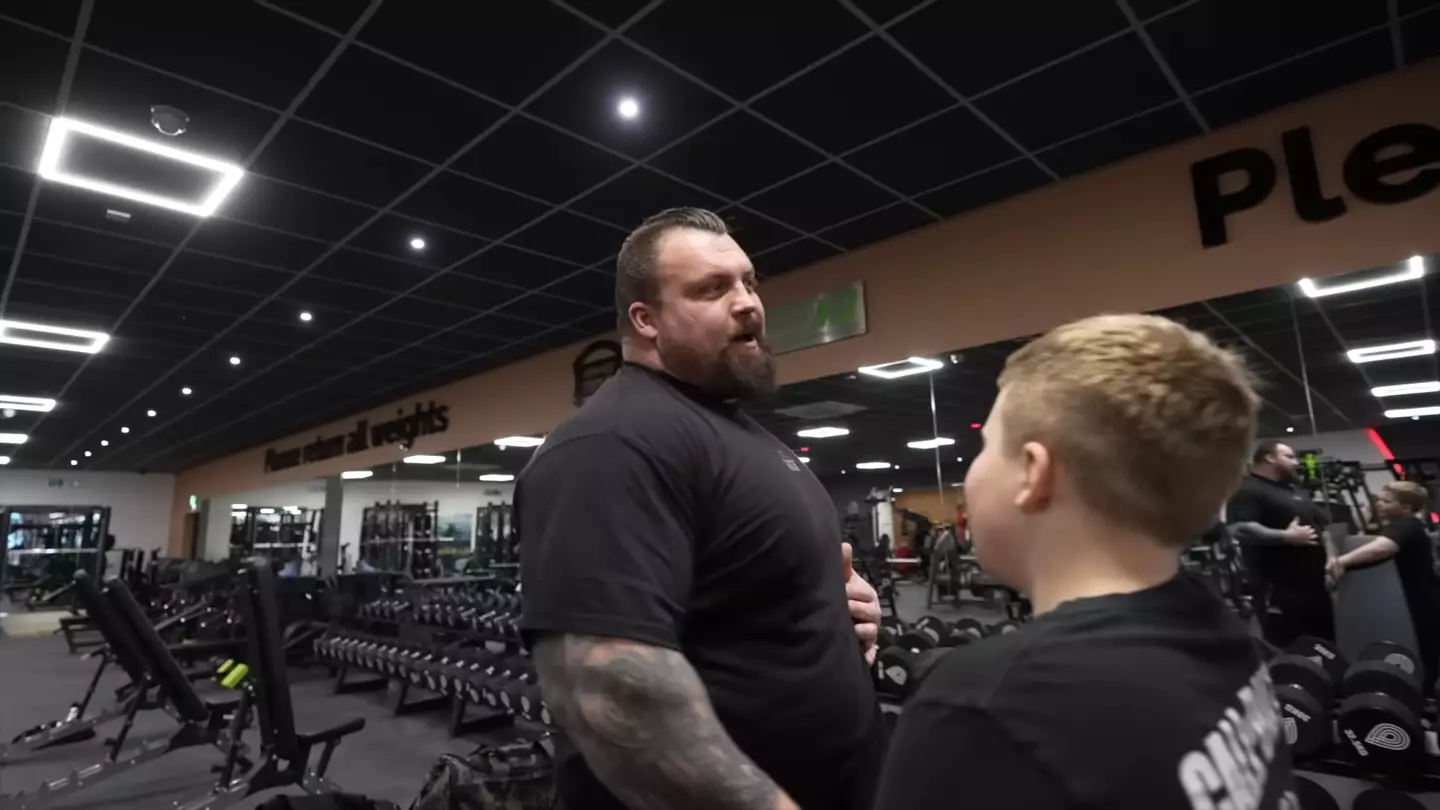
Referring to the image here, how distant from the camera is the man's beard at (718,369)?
3.00 ft

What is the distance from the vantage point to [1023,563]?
1.78ft

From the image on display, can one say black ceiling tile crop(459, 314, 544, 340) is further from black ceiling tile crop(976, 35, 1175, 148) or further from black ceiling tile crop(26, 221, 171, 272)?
black ceiling tile crop(976, 35, 1175, 148)

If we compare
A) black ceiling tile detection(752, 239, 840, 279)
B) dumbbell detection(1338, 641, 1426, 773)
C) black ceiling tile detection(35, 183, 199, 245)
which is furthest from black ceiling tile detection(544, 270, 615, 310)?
dumbbell detection(1338, 641, 1426, 773)

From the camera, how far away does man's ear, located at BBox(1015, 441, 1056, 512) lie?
516mm

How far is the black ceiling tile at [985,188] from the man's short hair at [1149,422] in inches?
103

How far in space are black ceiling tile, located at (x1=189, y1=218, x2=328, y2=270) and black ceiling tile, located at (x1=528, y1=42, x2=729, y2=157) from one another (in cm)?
174

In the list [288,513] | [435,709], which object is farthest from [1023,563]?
[288,513]

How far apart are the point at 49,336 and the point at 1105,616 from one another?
22.0ft

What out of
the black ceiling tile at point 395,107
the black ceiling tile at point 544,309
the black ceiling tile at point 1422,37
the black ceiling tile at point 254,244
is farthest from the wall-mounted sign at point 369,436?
the black ceiling tile at point 1422,37

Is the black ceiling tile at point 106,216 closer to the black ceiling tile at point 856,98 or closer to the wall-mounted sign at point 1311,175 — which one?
the black ceiling tile at point 856,98

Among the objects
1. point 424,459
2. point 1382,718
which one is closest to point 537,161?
point 1382,718

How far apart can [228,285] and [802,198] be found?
10.5 ft

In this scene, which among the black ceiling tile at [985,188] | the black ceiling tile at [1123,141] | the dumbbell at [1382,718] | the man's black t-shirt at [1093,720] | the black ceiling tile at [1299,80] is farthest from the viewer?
the black ceiling tile at [985,188]

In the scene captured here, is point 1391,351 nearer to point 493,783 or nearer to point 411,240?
point 493,783
